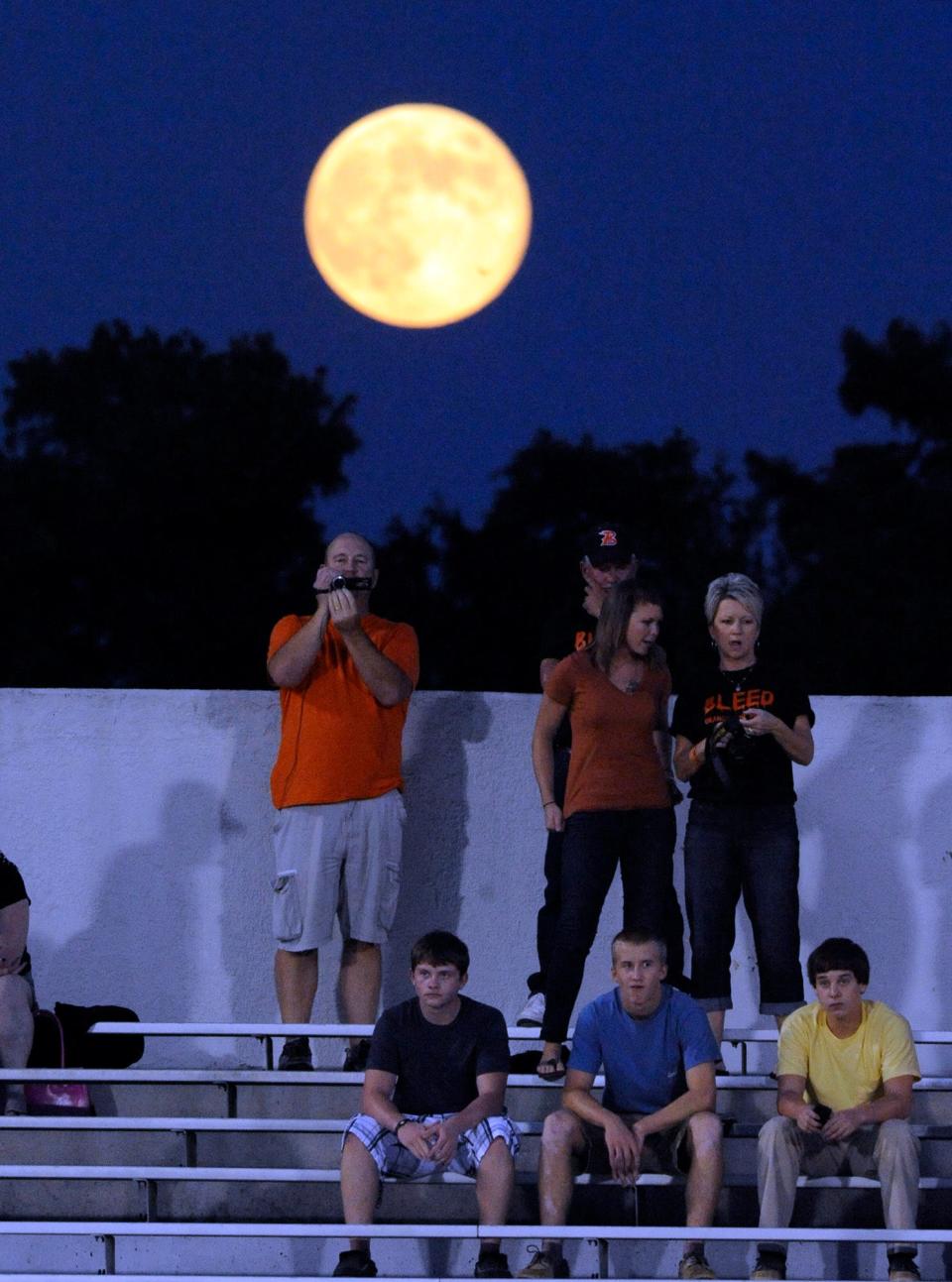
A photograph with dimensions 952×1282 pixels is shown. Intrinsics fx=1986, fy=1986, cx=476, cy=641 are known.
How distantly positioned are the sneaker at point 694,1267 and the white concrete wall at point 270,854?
5.78ft

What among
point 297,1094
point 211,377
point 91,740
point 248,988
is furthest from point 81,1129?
point 211,377

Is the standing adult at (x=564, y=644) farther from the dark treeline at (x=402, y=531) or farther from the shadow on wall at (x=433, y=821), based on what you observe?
the dark treeline at (x=402, y=531)

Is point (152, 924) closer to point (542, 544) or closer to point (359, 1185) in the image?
point (359, 1185)

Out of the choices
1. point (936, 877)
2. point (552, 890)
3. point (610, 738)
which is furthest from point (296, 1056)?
point (936, 877)

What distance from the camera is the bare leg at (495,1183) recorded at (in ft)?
16.7

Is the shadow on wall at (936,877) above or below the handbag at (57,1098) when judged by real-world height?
above

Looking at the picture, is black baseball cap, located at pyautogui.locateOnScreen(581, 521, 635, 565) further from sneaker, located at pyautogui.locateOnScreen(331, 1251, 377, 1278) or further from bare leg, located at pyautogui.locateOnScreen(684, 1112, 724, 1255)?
sneaker, located at pyautogui.locateOnScreen(331, 1251, 377, 1278)

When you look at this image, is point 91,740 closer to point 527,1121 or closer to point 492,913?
point 492,913

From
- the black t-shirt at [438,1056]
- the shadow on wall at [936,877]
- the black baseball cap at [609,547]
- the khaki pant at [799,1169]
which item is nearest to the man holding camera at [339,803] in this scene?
the black baseball cap at [609,547]

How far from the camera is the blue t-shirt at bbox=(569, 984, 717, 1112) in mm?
5391

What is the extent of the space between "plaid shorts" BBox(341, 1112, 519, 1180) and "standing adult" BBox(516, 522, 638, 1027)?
1.04 m

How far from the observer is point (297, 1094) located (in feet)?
19.5

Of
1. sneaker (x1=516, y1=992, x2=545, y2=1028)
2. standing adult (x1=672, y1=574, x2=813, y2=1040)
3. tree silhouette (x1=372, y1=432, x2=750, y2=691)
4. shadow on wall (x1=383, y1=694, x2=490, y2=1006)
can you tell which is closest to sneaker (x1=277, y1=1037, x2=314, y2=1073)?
sneaker (x1=516, y1=992, x2=545, y2=1028)

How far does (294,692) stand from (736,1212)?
2162 mm
